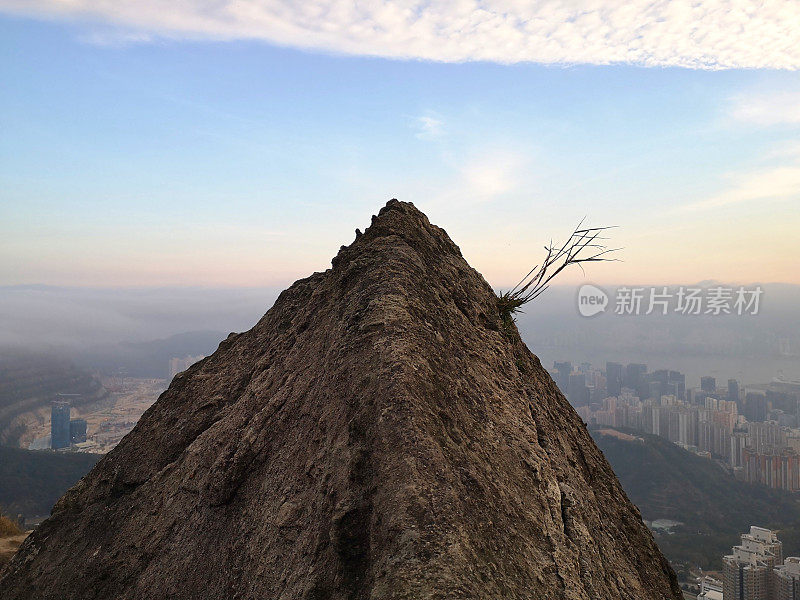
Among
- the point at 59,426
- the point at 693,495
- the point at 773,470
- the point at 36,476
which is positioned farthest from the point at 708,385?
the point at 36,476

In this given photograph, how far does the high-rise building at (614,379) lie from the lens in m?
90.3

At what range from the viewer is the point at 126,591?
14.5 feet

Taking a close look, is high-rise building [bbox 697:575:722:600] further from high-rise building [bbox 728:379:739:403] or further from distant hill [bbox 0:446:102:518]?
high-rise building [bbox 728:379:739:403]

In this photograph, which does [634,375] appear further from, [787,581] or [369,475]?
[369,475]

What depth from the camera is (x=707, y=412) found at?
7094 cm

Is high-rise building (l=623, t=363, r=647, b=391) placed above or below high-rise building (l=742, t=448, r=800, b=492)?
above

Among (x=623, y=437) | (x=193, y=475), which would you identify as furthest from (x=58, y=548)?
Result: (x=623, y=437)

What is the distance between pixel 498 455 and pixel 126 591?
10.1 ft

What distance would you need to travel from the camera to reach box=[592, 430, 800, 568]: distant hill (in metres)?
45.2

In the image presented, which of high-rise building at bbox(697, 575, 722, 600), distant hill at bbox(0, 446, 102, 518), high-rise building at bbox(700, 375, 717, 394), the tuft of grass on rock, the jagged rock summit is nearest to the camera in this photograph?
the jagged rock summit

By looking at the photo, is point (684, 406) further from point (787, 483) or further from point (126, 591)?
point (126, 591)

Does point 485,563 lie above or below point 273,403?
below

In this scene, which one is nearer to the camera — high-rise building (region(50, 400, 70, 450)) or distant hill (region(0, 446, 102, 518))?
distant hill (region(0, 446, 102, 518))

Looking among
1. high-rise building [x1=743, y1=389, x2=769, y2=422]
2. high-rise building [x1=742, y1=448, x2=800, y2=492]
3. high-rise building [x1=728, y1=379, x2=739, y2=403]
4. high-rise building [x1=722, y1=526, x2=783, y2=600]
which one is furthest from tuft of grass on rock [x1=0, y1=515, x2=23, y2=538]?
high-rise building [x1=728, y1=379, x2=739, y2=403]
